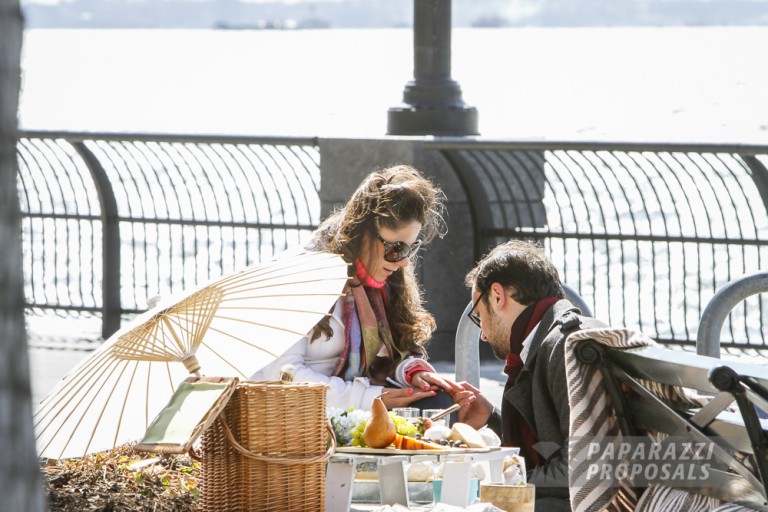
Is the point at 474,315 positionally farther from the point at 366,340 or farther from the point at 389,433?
the point at 389,433

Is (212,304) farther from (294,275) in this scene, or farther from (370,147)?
(370,147)

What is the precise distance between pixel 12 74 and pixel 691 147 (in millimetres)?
6684

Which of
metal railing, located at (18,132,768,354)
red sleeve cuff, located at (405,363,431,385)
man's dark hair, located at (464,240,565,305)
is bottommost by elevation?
red sleeve cuff, located at (405,363,431,385)

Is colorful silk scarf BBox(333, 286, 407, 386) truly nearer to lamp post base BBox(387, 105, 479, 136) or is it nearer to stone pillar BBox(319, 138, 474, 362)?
stone pillar BBox(319, 138, 474, 362)

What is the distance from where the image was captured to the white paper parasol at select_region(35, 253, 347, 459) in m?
3.62

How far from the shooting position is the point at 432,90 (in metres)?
9.58

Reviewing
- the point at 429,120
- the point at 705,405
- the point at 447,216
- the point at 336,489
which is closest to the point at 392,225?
the point at 336,489

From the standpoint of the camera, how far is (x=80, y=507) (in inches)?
128

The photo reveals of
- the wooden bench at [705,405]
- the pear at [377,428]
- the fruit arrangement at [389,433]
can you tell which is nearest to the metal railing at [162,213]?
the fruit arrangement at [389,433]

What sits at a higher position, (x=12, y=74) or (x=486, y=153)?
(x=486, y=153)

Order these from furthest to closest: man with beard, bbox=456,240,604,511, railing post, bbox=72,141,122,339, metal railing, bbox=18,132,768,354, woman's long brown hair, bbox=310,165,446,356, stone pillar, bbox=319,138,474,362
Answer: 1. railing post, bbox=72,141,122,339
2. stone pillar, bbox=319,138,474,362
3. metal railing, bbox=18,132,768,354
4. woman's long brown hair, bbox=310,165,446,356
5. man with beard, bbox=456,240,604,511

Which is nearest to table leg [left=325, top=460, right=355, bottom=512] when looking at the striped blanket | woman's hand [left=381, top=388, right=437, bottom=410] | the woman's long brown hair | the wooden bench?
the striped blanket

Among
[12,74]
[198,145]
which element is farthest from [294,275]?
[198,145]

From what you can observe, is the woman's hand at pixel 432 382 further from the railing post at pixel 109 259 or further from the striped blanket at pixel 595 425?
the railing post at pixel 109 259
